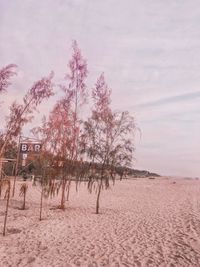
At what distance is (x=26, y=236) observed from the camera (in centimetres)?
1195

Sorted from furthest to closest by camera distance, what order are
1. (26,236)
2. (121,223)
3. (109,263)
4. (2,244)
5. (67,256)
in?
(121,223) < (26,236) < (2,244) < (67,256) < (109,263)

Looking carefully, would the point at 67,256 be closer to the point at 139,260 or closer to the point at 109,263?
the point at 109,263

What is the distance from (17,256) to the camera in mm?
9672

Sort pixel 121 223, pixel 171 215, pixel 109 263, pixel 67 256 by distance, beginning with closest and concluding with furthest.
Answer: pixel 109 263 → pixel 67 256 → pixel 121 223 → pixel 171 215

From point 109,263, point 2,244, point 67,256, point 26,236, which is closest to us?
point 109,263

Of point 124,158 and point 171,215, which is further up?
point 124,158

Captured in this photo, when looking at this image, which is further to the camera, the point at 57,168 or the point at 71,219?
the point at 57,168

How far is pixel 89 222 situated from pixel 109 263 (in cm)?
570

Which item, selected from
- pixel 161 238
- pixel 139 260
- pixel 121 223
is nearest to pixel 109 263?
pixel 139 260

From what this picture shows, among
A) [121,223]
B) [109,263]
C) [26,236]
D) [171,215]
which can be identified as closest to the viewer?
[109,263]

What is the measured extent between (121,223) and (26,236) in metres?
4.37

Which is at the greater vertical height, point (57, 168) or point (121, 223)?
point (57, 168)

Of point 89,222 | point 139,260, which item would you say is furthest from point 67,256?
point 89,222

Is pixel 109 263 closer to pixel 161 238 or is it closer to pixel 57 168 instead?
pixel 161 238
